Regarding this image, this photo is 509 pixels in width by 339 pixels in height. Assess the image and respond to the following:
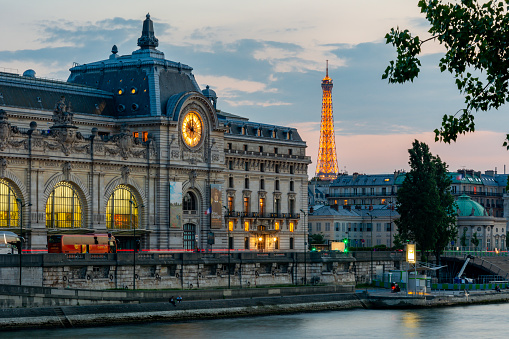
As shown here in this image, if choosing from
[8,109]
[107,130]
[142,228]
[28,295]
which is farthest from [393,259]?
[28,295]

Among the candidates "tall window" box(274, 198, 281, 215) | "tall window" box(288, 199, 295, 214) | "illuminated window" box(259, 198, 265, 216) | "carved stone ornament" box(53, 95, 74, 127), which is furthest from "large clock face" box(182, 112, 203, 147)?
"tall window" box(288, 199, 295, 214)

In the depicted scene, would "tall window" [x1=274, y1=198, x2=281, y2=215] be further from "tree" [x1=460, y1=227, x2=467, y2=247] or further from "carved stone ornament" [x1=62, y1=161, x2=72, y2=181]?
"carved stone ornament" [x1=62, y1=161, x2=72, y2=181]

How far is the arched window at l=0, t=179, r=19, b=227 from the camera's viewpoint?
380ft

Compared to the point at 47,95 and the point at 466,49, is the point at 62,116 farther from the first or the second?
the point at 466,49

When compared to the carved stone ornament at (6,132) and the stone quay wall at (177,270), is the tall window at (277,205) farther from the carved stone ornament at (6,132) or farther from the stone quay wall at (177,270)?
the carved stone ornament at (6,132)

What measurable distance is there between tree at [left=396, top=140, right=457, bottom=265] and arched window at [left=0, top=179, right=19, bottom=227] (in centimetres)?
4899

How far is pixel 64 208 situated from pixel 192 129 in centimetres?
2395

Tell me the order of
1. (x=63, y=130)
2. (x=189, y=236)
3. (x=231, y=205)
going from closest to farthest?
(x=63, y=130) → (x=189, y=236) → (x=231, y=205)

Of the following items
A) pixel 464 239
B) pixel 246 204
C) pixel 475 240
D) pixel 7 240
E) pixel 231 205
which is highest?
pixel 246 204

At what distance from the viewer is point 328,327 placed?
89.0m

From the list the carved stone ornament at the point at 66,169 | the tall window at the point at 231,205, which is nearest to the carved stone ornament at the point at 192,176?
the tall window at the point at 231,205

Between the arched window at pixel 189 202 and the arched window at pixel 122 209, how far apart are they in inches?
375

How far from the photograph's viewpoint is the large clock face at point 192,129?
138000 millimetres

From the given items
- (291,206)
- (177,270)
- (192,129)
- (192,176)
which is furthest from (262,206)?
(177,270)
